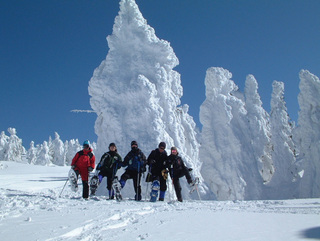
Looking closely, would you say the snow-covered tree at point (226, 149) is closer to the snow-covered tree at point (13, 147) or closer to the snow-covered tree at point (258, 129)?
the snow-covered tree at point (258, 129)

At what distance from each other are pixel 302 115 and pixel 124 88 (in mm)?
13867

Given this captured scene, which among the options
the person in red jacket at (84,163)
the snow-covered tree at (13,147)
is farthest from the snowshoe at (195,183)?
the snow-covered tree at (13,147)

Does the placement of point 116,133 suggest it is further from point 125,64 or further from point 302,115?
point 302,115

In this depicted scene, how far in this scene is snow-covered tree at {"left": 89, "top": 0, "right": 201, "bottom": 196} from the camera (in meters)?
12.9

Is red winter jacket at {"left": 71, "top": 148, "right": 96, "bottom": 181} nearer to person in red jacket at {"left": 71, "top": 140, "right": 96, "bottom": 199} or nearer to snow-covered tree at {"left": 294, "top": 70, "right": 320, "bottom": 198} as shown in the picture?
person in red jacket at {"left": 71, "top": 140, "right": 96, "bottom": 199}

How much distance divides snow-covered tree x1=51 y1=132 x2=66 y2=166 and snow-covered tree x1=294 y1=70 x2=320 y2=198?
65106 millimetres

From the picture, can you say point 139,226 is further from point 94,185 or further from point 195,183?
point 195,183

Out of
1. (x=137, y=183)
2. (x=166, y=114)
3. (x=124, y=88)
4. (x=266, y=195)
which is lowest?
(x=266, y=195)

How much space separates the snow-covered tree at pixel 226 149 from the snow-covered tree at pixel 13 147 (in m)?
60.7

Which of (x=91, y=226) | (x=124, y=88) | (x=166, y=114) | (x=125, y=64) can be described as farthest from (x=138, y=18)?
(x=91, y=226)

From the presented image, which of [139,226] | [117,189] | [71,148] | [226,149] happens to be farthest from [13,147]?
[139,226]

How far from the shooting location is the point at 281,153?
78.2ft

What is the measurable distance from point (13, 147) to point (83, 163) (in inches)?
2704

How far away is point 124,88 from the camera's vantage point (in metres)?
13.3
